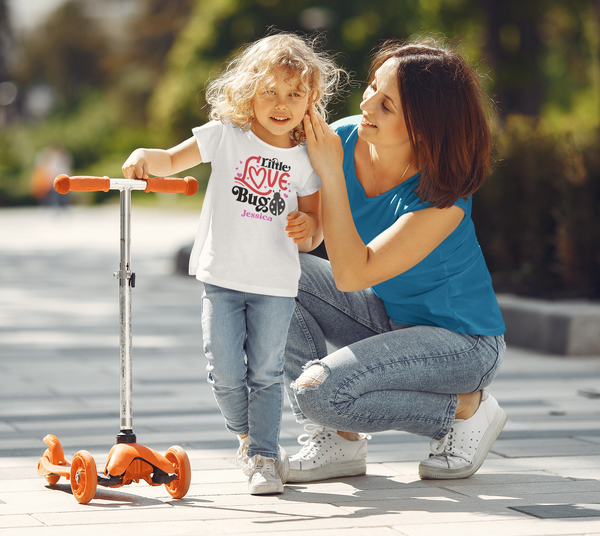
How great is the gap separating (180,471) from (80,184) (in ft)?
2.91

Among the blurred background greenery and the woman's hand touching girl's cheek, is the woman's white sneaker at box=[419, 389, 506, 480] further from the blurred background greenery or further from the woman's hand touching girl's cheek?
the blurred background greenery

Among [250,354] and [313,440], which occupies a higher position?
[250,354]

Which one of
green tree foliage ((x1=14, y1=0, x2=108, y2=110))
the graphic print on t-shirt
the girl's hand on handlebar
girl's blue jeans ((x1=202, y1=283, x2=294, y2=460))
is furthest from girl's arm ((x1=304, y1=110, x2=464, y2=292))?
green tree foliage ((x1=14, y1=0, x2=108, y2=110))

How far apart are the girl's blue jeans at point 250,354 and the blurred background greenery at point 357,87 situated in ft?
2.79

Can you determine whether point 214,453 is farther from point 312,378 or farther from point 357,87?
point 357,87

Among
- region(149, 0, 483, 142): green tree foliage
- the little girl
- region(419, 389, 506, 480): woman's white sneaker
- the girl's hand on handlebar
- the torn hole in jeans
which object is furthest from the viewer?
region(149, 0, 483, 142): green tree foliage

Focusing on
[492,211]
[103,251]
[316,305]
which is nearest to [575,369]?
[492,211]

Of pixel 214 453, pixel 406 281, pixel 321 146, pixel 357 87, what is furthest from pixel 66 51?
pixel 321 146

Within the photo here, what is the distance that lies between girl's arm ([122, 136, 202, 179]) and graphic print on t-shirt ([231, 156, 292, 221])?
14 centimetres

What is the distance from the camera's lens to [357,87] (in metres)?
14.2

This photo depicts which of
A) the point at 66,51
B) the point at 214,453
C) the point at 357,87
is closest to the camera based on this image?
the point at 214,453

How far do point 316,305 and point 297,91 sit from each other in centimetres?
80

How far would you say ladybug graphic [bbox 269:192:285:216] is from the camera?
2918mm

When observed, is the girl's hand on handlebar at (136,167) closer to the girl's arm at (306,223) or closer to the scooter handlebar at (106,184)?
the scooter handlebar at (106,184)
